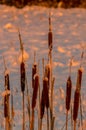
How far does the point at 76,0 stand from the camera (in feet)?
37.2

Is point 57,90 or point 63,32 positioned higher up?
point 57,90

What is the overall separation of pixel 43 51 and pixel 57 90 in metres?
2.14

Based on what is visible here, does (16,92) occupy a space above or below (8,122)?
below

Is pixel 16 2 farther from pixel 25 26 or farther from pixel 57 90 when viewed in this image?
pixel 57 90

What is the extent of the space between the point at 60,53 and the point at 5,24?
2193mm

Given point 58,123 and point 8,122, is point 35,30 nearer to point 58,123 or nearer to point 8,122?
point 58,123

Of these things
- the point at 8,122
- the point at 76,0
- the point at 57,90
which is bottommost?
the point at 76,0

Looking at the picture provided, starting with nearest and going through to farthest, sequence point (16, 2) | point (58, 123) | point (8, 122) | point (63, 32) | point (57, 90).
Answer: point (8, 122) → point (58, 123) → point (57, 90) → point (63, 32) → point (16, 2)

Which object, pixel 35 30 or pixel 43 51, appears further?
pixel 35 30

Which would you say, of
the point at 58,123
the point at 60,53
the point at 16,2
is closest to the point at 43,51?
the point at 60,53

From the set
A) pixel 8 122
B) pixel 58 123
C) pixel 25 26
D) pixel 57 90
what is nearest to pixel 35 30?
pixel 25 26

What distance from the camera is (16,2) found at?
11.2m

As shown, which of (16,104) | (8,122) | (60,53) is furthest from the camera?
(60,53)

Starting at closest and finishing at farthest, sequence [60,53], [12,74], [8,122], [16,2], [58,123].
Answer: [8,122] → [58,123] → [12,74] → [60,53] → [16,2]
